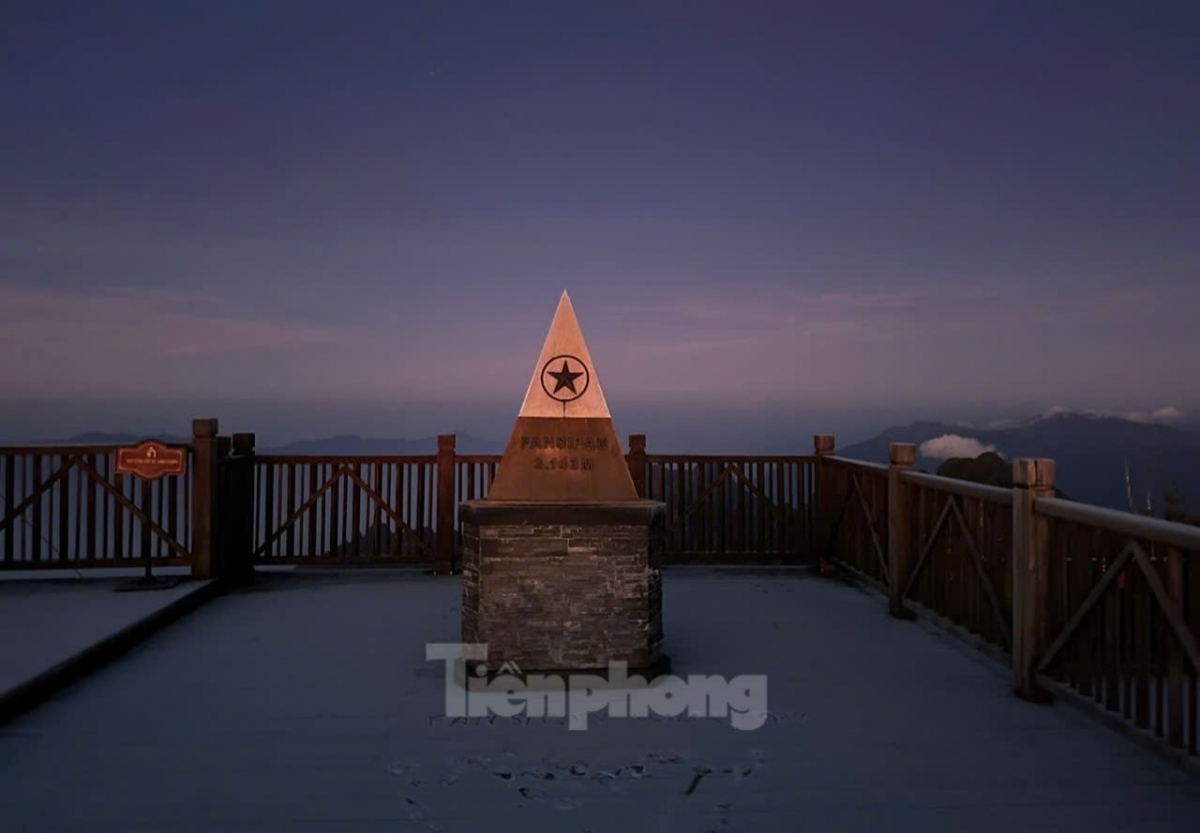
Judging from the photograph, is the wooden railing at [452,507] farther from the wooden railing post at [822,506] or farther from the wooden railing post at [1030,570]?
the wooden railing post at [1030,570]

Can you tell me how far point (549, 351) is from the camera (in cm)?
617

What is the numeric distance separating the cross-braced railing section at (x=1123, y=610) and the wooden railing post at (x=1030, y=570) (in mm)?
30

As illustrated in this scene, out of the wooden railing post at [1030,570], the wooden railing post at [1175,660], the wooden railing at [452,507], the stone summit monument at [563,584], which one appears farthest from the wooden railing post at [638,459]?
the wooden railing post at [1175,660]

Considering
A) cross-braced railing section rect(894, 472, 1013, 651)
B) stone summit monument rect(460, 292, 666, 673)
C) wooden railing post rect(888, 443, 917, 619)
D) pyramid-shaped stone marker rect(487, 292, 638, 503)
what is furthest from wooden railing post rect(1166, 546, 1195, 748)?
wooden railing post rect(888, 443, 917, 619)

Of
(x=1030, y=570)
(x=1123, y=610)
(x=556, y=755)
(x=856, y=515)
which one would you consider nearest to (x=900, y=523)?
(x=856, y=515)

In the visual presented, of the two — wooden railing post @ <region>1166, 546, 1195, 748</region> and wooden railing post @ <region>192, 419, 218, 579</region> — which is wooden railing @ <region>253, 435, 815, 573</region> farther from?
wooden railing post @ <region>1166, 546, 1195, 748</region>

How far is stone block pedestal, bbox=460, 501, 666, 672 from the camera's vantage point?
5.67m

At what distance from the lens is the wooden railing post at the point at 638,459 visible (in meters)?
10.3

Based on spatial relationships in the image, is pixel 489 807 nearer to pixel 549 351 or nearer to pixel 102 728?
pixel 102 728

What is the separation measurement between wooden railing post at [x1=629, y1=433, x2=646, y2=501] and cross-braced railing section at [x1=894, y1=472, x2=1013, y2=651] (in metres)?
3.38

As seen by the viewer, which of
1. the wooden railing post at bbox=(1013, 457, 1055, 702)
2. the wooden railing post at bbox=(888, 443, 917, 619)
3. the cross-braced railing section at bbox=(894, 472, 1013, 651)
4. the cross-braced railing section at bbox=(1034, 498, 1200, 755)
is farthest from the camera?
the wooden railing post at bbox=(888, 443, 917, 619)

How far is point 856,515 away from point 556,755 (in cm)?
579

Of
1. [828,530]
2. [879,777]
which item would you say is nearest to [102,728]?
[879,777]

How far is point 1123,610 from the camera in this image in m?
4.67
